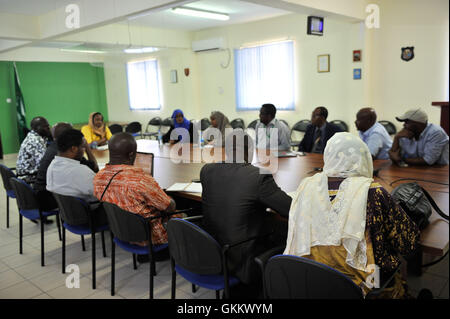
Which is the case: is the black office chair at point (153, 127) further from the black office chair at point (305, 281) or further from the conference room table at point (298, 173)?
the black office chair at point (305, 281)

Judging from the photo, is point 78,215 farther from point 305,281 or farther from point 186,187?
point 305,281

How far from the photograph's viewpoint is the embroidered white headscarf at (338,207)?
1542 mm

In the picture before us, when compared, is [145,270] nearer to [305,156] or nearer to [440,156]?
[305,156]

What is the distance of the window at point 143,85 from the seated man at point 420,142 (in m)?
7.10

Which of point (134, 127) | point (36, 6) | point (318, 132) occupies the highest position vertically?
point (36, 6)

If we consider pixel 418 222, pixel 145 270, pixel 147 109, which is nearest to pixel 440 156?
pixel 418 222

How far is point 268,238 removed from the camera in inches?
82.8

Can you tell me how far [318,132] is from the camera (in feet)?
13.9

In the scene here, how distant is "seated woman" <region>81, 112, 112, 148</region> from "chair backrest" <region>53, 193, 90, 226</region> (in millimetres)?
2534

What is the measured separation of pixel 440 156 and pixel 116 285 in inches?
112

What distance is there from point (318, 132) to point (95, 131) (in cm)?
310

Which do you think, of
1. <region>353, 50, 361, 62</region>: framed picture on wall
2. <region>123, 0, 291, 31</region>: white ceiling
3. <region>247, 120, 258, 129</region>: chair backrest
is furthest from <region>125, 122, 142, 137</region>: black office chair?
<region>353, 50, 361, 62</region>: framed picture on wall

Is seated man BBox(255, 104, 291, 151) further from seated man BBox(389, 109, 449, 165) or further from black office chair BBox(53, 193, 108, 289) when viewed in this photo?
black office chair BBox(53, 193, 108, 289)

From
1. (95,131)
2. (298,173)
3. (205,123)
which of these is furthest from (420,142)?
(205,123)
